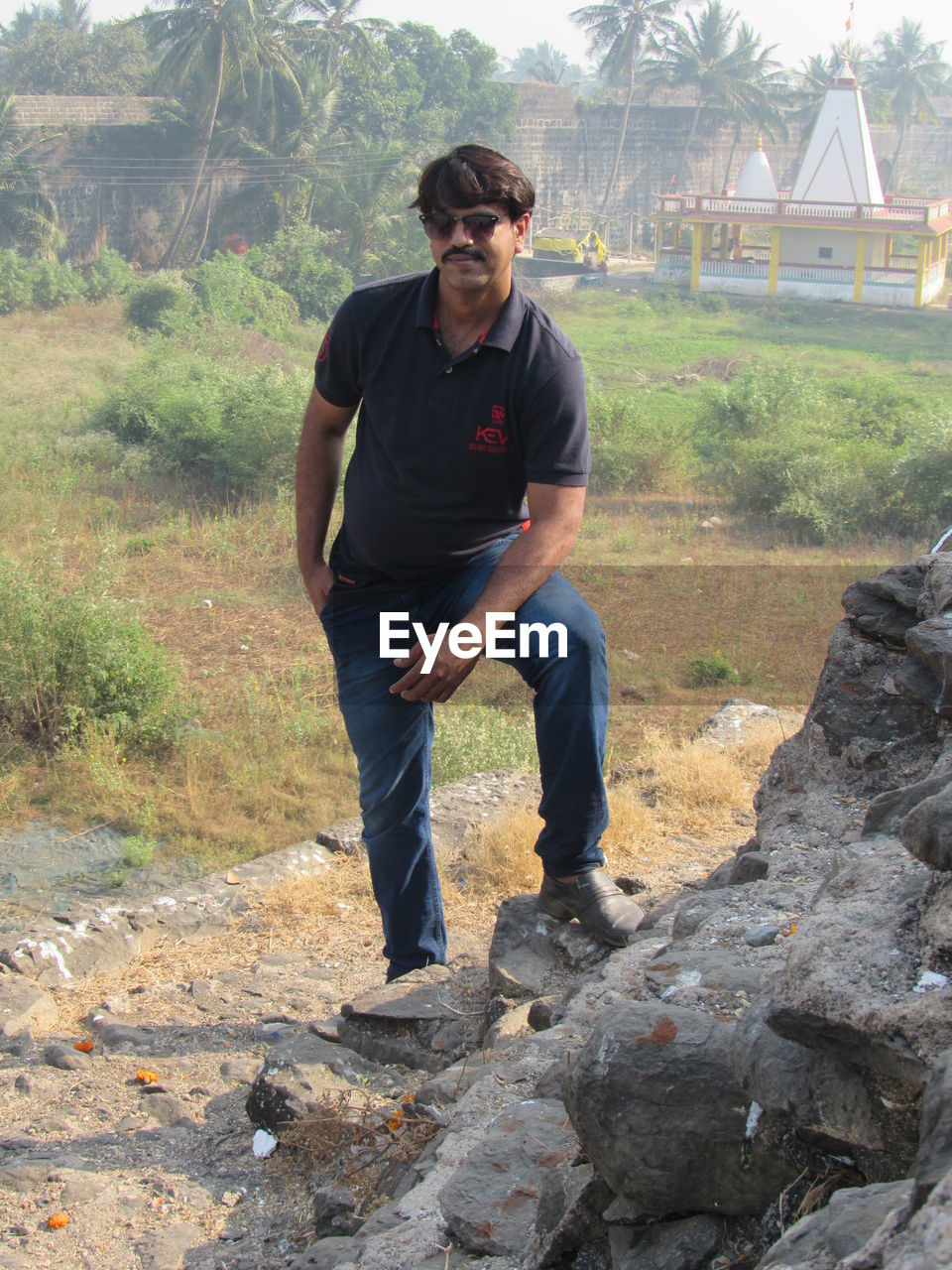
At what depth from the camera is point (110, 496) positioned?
1282cm

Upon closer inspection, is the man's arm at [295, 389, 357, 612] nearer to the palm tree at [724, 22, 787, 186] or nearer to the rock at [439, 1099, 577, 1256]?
the rock at [439, 1099, 577, 1256]

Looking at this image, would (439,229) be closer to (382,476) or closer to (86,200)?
(382,476)

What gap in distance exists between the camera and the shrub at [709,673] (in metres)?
8.52

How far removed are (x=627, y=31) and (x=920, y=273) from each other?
20751mm

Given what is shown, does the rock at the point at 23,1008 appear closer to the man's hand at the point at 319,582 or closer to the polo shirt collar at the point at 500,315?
the man's hand at the point at 319,582

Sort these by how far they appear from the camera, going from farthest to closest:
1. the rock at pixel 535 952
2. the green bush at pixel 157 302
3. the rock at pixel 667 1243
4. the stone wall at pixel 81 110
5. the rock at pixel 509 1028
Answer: the stone wall at pixel 81 110, the green bush at pixel 157 302, the rock at pixel 535 952, the rock at pixel 509 1028, the rock at pixel 667 1243

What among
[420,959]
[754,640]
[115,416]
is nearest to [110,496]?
[115,416]

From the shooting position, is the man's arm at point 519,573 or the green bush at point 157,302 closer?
the man's arm at point 519,573

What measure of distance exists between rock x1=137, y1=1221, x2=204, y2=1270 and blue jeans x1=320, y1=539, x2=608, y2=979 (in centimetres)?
80

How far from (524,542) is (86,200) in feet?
106

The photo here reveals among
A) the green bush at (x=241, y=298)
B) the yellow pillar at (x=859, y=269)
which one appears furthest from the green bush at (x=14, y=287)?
the yellow pillar at (x=859, y=269)

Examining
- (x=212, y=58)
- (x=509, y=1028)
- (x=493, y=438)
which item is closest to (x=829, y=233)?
(x=212, y=58)

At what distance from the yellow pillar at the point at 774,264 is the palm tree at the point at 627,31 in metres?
15.5

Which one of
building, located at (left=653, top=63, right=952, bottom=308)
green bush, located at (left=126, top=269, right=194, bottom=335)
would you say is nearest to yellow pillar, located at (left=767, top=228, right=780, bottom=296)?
building, located at (left=653, top=63, right=952, bottom=308)
